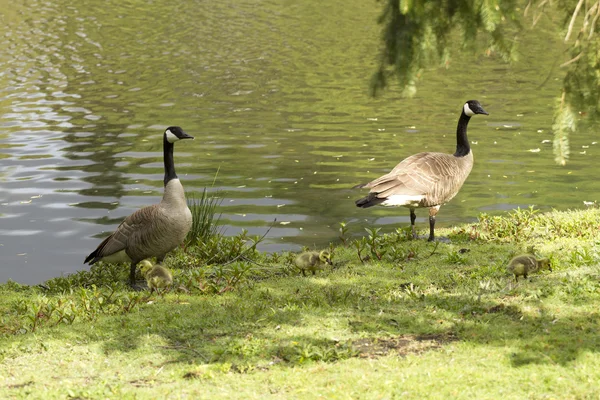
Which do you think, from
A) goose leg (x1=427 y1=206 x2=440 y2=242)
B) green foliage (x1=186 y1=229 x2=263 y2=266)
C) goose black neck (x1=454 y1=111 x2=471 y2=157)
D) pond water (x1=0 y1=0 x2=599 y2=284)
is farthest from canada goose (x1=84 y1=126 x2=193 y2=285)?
goose black neck (x1=454 y1=111 x2=471 y2=157)

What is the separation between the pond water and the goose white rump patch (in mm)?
2441

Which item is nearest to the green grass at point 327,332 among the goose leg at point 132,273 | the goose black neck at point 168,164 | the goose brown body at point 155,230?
the goose leg at point 132,273

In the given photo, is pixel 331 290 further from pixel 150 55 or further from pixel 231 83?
pixel 150 55

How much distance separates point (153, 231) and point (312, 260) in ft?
7.63

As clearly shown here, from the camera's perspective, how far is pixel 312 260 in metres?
11.6

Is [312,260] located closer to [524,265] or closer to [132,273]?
[132,273]

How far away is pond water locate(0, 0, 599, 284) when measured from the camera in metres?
17.2

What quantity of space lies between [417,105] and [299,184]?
1088 cm

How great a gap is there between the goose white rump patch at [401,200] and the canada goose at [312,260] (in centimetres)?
163

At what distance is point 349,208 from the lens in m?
17.7

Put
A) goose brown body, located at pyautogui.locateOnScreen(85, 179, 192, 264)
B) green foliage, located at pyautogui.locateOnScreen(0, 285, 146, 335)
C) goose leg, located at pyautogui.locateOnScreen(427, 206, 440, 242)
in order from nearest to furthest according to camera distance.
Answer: green foliage, located at pyautogui.locateOnScreen(0, 285, 146, 335), goose brown body, located at pyautogui.locateOnScreen(85, 179, 192, 264), goose leg, located at pyautogui.locateOnScreen(427, 206, 440, 242)

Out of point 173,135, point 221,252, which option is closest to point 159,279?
point 221,252

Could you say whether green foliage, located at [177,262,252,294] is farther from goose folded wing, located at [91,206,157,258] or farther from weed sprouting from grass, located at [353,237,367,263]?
weed sprouting from grass, located at [353,237,367,263]

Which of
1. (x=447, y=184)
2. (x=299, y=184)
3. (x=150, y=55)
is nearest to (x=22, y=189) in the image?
(x=299, y=184)
